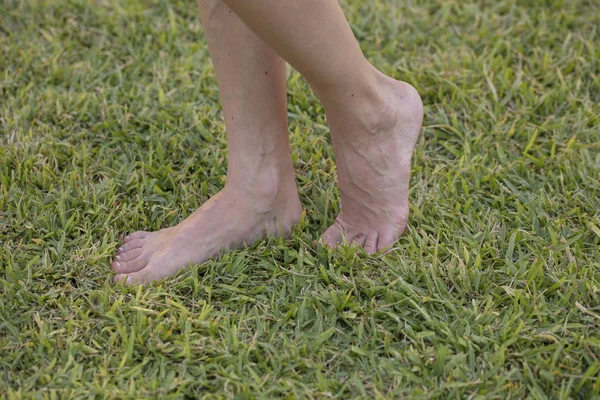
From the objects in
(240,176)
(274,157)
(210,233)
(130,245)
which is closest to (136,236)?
(130,245)

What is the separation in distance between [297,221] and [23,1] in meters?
1.86

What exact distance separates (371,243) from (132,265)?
0.67 meters

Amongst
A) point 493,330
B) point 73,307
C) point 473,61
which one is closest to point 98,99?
point 73,307

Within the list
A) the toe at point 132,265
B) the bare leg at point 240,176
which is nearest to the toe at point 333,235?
the bare leg at point 240,176

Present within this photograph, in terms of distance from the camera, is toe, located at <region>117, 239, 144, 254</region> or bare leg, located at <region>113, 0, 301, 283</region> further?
toe, located at <region>117, 239, 144, 254</region>

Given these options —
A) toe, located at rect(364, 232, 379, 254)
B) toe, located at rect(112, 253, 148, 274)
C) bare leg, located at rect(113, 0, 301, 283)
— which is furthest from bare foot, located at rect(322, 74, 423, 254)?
toe, located at rect(112, 253, 148, 274)

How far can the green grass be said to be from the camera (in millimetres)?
1607

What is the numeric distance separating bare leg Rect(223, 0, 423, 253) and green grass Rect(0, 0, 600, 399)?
0.33 ft

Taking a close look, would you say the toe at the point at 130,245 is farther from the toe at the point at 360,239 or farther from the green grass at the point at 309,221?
the toe at the point at 360,239

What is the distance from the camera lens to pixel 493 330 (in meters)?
1.67

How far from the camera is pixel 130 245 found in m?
1.98

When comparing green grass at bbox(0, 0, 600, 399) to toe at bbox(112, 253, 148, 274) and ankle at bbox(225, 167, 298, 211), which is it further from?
ankle at bbox(225, 167, 298, 211)

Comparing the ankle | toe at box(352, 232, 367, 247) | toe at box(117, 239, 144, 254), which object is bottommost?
toe at box(352, 232, 367, 247)

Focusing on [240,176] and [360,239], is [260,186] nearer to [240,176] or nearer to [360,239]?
[240,176]
